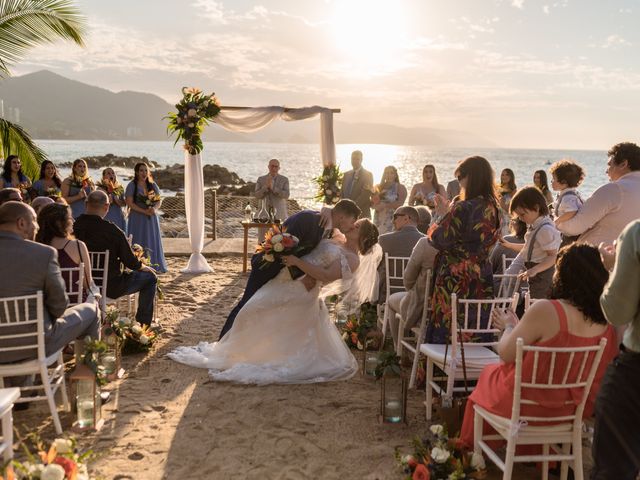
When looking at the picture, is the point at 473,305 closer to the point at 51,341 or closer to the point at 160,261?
the point at 51,341

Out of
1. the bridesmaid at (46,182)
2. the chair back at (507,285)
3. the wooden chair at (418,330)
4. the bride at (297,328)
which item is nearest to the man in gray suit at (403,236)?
the bride at (297,328)

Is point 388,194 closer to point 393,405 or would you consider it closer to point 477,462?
point 393,405

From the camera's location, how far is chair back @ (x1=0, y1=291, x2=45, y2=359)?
362 centimetres

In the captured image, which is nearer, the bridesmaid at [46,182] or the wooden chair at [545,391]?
the wooden chair at [545,391]

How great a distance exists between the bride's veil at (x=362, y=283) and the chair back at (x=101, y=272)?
209 cm

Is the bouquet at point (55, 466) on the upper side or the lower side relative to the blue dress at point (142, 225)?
lower

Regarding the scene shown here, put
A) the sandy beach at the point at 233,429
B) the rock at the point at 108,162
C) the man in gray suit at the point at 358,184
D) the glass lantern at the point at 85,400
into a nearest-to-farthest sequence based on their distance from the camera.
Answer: the sandy beach at the point at 233,429 → the glass lantern at the point at 85,400 → the man in gray suit at the point at 358,184 → the rock at the point at 108,162

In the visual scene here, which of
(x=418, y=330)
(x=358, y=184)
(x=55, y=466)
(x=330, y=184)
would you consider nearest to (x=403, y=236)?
(x=418, y=330)

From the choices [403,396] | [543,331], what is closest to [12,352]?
[403,396]

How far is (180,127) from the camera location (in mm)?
9156

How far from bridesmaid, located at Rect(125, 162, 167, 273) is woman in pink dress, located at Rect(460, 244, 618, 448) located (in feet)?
23.1

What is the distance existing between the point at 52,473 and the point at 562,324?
2484mm

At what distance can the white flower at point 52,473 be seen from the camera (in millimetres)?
2482

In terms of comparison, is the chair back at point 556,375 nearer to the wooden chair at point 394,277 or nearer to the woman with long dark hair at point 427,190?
the wooden chair at point 394,277
